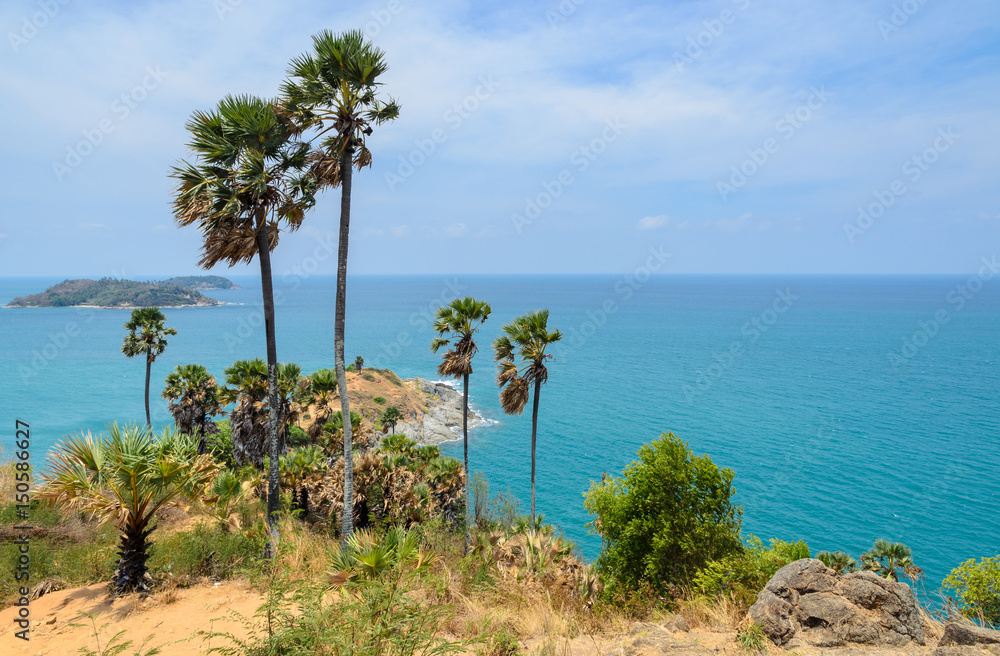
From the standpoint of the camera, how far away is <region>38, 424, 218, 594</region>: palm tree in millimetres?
9156

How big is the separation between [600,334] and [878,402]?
7761 cm

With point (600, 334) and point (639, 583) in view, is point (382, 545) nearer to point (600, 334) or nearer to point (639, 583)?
point (639, 583)

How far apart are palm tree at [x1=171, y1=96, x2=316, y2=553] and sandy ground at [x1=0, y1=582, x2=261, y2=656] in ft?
6.60

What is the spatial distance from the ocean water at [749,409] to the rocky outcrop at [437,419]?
2969mm

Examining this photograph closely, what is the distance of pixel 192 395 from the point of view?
29.8m

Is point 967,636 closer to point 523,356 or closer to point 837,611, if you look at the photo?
point 837,611

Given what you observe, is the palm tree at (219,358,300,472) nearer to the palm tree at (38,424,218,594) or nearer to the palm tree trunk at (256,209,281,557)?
the palm tree trunk at (256,209,281,557)

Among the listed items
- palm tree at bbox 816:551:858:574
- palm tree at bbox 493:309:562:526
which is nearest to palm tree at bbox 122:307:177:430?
palm tree at bbox 493:309:562:526

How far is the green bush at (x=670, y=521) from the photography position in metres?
14.7

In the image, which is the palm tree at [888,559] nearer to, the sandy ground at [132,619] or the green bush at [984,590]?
the green bush at [984,590]

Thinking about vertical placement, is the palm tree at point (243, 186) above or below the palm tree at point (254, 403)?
above

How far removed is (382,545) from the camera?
31.6 feet

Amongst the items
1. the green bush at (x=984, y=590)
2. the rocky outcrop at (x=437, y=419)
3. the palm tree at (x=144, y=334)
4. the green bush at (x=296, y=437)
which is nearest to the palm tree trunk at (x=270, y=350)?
→ the green bush at (x=984, y=590)

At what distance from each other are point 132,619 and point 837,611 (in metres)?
11.7
